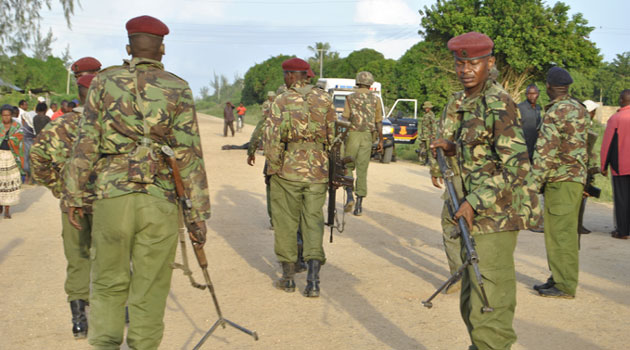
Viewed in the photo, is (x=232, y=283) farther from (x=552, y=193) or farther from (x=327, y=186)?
(x=552, y=193)

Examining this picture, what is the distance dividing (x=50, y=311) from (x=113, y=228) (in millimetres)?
2438

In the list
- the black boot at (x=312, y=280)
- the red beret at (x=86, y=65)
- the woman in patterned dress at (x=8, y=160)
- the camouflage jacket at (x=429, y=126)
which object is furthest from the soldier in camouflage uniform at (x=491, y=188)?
the camouflage jacket at (x=429, y=126)

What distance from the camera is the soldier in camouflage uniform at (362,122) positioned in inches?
400

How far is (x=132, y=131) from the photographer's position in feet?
11.8

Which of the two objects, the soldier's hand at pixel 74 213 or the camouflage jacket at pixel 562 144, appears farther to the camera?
the camouflage jacket at pixel 562 144

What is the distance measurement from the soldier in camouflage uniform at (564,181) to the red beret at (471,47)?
96.4 inches

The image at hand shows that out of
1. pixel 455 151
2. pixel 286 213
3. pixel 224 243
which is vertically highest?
pixel 455 151

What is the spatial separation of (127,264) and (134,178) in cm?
49

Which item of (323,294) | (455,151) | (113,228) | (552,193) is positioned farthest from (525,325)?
(113,228)

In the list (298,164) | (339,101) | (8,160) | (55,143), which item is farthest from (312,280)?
(339,101)

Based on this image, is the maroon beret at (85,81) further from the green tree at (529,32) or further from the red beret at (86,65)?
the green tree at (529,32)

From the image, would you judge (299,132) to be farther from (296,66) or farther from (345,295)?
(345,295)

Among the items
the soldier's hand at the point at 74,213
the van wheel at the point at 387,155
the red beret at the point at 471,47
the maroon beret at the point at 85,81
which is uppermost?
the red beret at the point at 471,47

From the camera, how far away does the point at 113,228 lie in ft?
11.7
